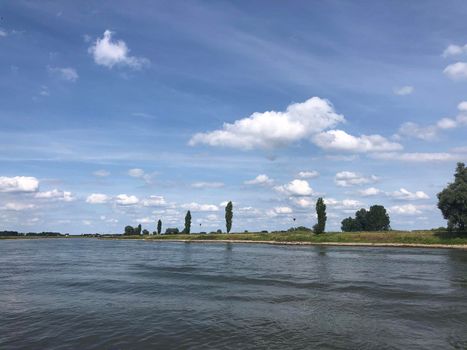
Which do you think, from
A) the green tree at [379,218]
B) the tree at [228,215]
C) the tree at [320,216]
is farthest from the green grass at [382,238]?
the green tree at [379,218]

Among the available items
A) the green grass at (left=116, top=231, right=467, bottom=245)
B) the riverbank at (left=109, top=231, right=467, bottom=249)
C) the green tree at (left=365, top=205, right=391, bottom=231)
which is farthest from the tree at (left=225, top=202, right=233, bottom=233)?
the green tree at (left=365, top=205, right=391, bottom=231)

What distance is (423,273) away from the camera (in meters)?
48.5

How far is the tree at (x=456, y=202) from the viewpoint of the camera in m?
106

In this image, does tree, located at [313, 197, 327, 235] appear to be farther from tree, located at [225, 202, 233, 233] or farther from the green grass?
tree, located at [225, 202, 233, 233]

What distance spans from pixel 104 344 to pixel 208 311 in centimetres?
864

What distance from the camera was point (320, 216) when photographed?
141 metres

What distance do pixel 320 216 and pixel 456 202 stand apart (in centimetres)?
4445

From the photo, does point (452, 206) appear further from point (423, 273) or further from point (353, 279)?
point (353, 279)

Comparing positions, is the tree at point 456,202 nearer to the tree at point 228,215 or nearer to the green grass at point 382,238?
the green grass at point 382,238

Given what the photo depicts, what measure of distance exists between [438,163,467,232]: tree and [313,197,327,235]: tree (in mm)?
38857

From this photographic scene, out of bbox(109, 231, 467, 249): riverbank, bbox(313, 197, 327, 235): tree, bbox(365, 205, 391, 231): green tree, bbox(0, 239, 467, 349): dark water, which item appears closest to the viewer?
bbox(0, 239, 467, 349): dark water

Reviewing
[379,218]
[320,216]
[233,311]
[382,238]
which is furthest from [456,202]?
[233,311]

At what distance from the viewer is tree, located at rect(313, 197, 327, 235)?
141375mm

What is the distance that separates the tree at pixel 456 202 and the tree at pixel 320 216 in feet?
127
